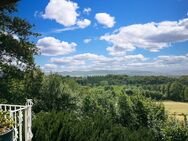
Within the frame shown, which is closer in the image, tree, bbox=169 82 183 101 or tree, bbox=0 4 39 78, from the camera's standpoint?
tree, bbox=0 4 39 78

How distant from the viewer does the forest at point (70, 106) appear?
14.3 metres

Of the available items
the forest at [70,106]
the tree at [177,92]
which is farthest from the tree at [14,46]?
the tree at [177,92]

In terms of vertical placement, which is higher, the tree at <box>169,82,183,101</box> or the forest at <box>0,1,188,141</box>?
the forest at <box>0,1,188,141</box>

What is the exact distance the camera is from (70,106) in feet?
86.3

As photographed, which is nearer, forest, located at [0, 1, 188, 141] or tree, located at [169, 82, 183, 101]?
forest, located at [0, 1, 188, 141]

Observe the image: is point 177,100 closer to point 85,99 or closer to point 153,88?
point 153,88

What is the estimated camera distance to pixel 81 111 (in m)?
24.2

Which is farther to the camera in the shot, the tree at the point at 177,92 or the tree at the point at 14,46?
the tree at the point at 177,92

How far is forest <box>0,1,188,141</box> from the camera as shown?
14258 mm

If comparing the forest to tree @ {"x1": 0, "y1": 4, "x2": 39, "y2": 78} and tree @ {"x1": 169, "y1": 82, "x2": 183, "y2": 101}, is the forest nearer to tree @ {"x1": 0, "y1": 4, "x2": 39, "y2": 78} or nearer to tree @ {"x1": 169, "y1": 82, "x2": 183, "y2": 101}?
tree @ {"x1": 0, "y1": 4, "x2": 39, "y2": 78}

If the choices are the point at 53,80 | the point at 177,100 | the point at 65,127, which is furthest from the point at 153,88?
the point at 65,127

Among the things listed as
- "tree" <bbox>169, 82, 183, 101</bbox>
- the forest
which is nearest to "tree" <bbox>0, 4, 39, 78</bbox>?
the forest

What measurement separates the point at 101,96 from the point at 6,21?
28.7 ft

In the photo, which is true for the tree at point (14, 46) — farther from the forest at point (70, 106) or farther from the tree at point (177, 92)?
the tree at point (177, 92)
